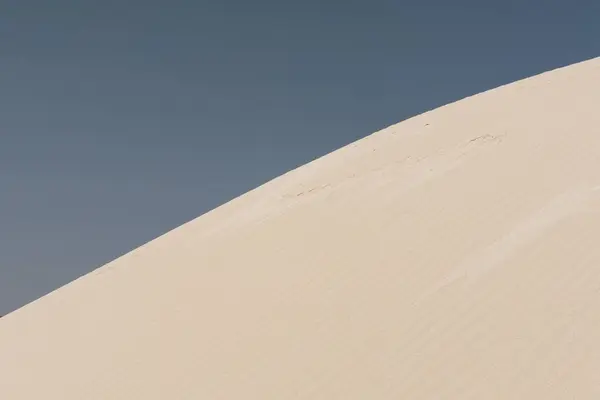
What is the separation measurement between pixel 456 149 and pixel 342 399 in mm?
5456

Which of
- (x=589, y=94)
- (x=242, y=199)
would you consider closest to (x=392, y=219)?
(x=589, y=94)

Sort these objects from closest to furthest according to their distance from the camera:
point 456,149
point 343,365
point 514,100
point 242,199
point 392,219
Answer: point 343,365 → point 392,219 → point 456,149 → point 514,100 → point 242,199

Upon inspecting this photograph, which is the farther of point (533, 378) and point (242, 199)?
point (242, 199)

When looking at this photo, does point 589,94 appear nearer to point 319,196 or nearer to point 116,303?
point 319,196

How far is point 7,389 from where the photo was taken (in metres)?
7.43

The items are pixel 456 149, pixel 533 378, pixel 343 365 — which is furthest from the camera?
pixel 456 149

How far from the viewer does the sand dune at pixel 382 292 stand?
5273 mm

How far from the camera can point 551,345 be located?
4996mm

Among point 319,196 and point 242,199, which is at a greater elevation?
point 242,199

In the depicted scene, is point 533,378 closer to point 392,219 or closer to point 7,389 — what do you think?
point 392,219

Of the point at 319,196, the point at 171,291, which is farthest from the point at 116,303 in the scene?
the point at 319,196

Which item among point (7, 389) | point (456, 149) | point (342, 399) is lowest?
point (342, 399)

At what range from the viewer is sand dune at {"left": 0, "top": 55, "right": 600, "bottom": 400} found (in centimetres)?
527

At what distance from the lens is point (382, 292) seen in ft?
21.7
